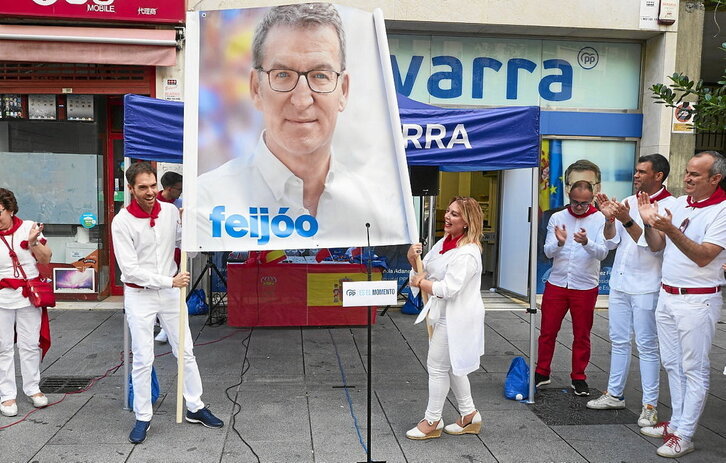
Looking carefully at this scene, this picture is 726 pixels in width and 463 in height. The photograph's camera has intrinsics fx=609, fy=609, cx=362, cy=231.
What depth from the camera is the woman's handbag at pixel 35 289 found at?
4957 millimetres

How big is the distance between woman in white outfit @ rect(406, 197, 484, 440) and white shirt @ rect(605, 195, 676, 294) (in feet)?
4.42

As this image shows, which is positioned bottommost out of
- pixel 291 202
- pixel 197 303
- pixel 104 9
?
pixel 197 303

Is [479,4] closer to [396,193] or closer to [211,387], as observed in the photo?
[396,193]

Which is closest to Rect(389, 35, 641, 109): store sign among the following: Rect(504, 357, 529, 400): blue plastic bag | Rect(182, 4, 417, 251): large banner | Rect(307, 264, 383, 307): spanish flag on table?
Rect(307, 264, 383, 307): spanish flag on table

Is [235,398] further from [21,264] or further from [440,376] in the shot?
[21,264]

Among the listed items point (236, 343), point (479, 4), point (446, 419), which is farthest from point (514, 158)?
point (479, 4)

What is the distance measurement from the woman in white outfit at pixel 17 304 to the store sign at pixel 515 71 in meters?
6.13

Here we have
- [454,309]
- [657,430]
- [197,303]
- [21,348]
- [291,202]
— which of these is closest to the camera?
[291,202]

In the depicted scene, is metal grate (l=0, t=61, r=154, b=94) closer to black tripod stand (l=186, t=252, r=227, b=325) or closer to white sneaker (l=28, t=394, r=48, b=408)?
black tripod stand (l=186, t=252, r=227, b=325)

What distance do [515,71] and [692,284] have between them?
6323mm

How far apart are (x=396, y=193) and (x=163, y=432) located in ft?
8.44

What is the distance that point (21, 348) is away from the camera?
5.12 m

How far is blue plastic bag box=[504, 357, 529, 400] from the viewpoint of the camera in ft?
18.1

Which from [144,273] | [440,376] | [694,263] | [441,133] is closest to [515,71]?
[441,133]
